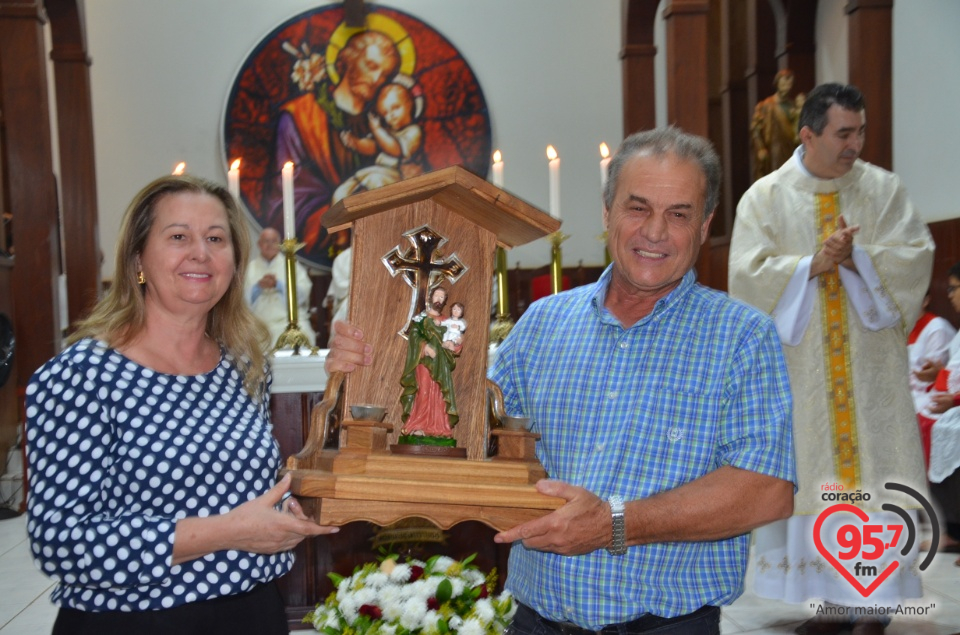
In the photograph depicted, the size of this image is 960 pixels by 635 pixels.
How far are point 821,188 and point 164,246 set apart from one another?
2912 mm

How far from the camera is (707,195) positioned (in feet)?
5.98

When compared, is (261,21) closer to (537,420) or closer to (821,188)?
(821,188)

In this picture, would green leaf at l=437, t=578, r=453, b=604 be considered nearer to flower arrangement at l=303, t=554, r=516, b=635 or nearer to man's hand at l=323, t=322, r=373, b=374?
flower arrangement at l=303, t=554, r=516, b=635

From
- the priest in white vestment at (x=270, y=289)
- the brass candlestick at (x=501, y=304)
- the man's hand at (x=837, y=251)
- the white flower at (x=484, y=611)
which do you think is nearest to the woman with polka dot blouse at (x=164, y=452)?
the white flower at (x=484, y=611)

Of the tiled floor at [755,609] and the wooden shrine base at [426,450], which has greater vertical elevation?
the wooden shrine base at [426,450]

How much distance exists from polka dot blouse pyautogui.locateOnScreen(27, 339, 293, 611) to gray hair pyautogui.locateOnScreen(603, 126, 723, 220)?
2.75ft

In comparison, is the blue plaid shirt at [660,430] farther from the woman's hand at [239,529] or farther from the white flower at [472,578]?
the white flower at [472,578]

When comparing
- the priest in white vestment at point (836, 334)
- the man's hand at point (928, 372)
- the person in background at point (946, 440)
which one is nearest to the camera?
the priest in white vestment at point (836, 334)

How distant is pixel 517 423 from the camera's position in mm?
1724

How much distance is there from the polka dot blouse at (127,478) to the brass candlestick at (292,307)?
1620 millimetres

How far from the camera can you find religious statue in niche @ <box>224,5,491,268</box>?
33.7 feet

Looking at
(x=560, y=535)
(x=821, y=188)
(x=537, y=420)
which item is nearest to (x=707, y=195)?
(x=537, y=420)

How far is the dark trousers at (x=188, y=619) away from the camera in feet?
5.65

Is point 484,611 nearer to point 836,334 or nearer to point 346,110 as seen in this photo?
point 836,334
